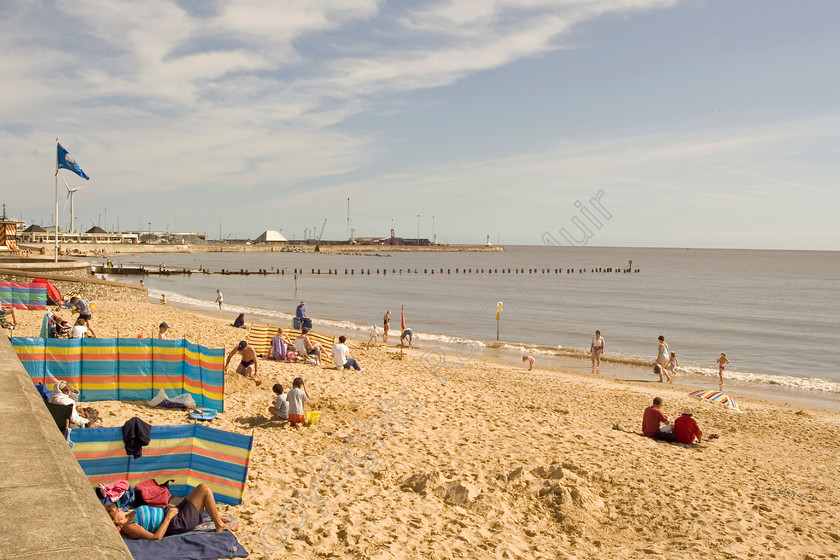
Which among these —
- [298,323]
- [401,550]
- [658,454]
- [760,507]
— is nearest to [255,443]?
[401,550]

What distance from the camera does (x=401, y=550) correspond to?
260 inches

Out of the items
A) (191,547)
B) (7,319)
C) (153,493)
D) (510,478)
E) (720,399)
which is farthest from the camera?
(7,319)

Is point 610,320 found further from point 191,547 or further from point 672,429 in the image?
point 191,547

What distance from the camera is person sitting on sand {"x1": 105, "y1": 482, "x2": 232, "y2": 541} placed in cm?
595

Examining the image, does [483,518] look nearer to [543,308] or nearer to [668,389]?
[668,389]

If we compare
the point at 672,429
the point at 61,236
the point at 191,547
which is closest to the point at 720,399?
the point at 672,429

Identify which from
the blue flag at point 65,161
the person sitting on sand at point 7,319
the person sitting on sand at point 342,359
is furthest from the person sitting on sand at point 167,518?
the blue flag at point 65,161

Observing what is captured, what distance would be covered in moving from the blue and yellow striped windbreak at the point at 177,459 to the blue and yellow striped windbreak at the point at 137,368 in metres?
3.44

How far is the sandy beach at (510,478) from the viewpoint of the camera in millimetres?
7055

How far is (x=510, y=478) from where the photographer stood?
341 inches

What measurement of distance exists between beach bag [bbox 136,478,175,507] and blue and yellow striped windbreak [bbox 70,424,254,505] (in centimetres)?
25

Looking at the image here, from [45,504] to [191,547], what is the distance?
3.29m

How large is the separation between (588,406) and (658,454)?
13.8 ft

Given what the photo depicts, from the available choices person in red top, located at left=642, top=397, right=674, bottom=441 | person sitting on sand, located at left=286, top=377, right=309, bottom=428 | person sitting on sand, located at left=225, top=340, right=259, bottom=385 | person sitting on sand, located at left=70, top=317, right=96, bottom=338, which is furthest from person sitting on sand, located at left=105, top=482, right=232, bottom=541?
person sitting on sand, located at left=70, top=317, right=96, bottom=338
